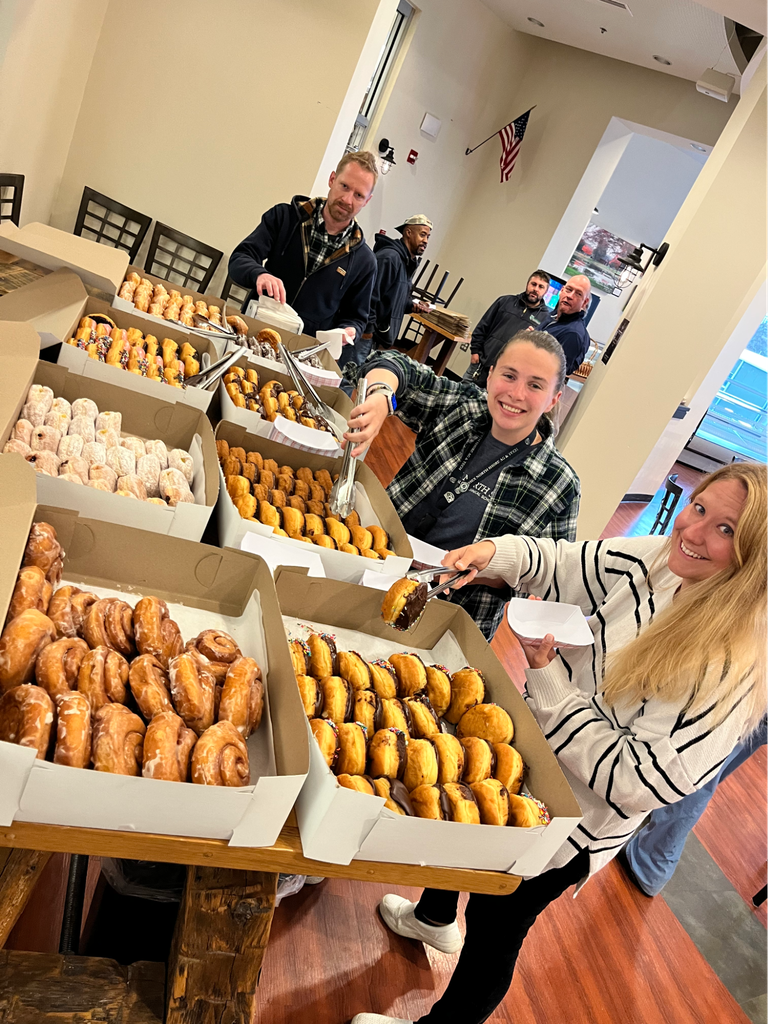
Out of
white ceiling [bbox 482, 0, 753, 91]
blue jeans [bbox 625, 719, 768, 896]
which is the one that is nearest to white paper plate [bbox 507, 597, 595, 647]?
blue jeans [bbox 625, 719, 768, 896]

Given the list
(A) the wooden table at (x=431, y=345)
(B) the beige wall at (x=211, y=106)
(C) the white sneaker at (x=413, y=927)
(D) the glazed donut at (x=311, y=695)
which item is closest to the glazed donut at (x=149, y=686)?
(D) the glazed donut at (x=311, y=695)

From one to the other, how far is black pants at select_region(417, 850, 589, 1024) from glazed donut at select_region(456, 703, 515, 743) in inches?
14.5

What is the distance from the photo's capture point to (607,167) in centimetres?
887

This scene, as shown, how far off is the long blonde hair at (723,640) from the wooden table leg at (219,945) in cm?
78

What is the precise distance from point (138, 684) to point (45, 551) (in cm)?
31

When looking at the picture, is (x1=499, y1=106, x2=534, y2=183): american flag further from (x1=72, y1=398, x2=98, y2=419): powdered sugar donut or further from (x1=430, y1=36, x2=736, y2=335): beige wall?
(x1=72, y1=398, x2=98, y2=419): powdered sugar donut

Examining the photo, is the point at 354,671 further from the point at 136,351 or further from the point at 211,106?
the point at 211,106

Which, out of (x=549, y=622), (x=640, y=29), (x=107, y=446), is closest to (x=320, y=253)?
(x=107, y=446)

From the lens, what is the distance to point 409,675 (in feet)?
4.74

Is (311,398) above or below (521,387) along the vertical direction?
below

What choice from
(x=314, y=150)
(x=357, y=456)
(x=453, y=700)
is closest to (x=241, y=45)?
(x=314, y=150)

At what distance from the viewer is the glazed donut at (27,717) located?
0.91 m

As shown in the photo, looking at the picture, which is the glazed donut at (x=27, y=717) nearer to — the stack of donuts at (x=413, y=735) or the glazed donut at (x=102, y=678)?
the glazed donut at (x=102, y=678)

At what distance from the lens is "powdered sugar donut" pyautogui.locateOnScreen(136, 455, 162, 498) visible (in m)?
1.68
